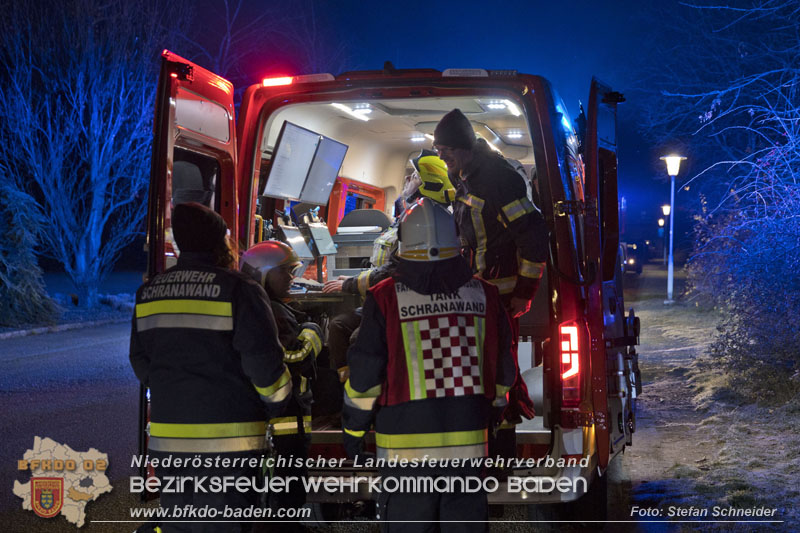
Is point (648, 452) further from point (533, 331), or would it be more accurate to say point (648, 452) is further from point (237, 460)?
point (237, 460)

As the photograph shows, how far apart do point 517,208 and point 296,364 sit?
1.44 m

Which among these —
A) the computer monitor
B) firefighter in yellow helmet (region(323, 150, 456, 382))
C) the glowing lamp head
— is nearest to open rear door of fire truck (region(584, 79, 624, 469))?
firefighter in yellow helmet (region(323, 150, 456, 382))

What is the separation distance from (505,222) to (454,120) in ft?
2.14

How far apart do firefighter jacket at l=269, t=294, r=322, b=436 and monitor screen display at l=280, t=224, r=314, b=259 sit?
2480 millimetres

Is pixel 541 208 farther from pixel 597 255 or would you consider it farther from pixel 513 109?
pixel 513 109

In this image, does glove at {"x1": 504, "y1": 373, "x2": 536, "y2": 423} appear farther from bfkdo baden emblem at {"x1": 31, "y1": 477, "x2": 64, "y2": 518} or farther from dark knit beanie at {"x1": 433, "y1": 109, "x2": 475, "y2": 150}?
bfkdo baden emblem at {"x1": 31, "y1": 477, "x2": 64, "y2": 518}

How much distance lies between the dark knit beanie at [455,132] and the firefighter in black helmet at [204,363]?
1.52m

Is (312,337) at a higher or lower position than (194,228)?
lower

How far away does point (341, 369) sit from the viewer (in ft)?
14.4

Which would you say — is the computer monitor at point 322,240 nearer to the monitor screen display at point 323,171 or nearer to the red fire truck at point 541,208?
the monitor screen display at point 323,171

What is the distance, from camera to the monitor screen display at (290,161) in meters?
5.86

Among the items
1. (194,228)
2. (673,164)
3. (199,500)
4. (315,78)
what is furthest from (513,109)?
(673,164)

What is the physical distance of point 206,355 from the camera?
2.93 m

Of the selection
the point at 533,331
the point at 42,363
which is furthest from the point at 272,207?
the point at 42,363
